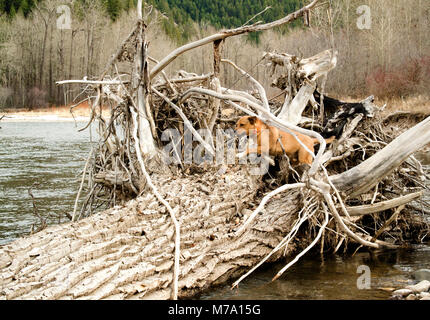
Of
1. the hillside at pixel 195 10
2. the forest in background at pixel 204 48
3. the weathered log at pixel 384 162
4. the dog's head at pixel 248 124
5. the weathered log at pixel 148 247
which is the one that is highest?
the hillside at pixel 195 10

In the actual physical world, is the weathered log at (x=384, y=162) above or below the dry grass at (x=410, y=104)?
below

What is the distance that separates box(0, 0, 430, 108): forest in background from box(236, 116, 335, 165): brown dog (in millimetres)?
1565

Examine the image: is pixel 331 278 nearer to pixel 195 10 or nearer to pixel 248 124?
pixel 248 124

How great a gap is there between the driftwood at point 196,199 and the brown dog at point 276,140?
22 centimetres

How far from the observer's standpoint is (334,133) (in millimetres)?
6719

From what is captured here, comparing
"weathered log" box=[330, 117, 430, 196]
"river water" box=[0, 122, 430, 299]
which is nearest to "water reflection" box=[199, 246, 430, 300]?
"river water" box=[0, 122, 430, 299]

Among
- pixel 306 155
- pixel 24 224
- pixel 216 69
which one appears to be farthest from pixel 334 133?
pixel 24 224

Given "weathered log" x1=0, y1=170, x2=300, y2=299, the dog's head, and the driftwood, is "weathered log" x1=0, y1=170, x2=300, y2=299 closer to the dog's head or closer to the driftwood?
the driftwood

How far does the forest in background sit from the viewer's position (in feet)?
90.8

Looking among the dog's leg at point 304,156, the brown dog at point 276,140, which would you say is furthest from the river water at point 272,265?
the brown dog at point 276,140

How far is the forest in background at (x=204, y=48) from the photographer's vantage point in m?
27.7

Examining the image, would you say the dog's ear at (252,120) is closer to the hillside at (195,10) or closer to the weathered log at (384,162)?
the weathered log at (384,162)
